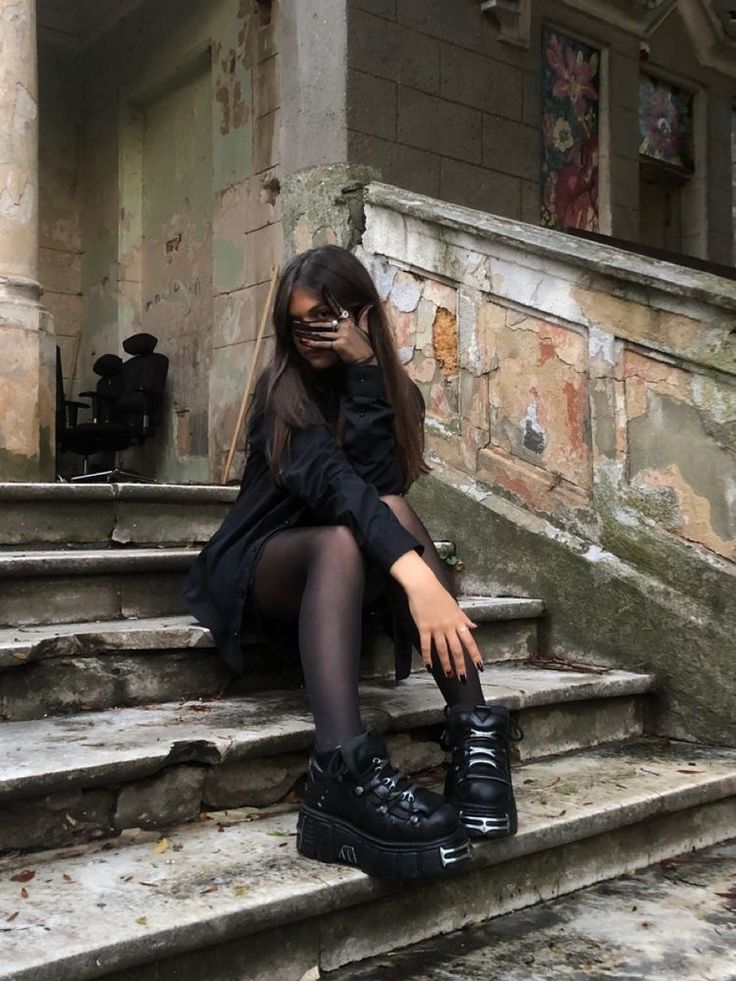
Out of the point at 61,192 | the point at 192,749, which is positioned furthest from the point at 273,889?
the point at 61,192

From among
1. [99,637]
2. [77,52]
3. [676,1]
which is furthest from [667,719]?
[77,52]

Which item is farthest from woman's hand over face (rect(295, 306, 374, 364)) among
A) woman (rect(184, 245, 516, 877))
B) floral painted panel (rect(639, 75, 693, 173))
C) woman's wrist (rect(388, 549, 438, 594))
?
floral painted panel (rect(639, 75, 693, 173))

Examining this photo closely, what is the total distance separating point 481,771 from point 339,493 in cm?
57

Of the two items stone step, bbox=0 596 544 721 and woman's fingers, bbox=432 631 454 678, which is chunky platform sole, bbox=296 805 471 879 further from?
stone step, bbox=0 596 544 721

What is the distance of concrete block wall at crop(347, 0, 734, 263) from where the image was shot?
14.3ft

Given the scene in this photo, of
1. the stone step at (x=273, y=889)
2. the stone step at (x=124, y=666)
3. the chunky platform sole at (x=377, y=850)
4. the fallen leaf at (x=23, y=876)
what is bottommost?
the stone step at (x=273, y=889)

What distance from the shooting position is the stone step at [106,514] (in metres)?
2.86

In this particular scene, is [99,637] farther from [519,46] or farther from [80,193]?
[80,193]

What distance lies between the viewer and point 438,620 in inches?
70.6

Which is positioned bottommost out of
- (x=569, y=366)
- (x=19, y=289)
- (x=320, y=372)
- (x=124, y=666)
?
(x=124, y=666)

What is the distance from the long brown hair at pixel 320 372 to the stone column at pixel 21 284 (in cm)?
197

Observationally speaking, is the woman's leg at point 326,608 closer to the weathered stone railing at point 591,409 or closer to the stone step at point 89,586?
the stone step at point 89,586

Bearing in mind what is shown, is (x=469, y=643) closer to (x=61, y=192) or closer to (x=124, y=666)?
(x=124, y=666)

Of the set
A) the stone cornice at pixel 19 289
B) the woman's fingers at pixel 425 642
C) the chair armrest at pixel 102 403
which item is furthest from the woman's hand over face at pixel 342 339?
the chair armrest at pixel 102 403
